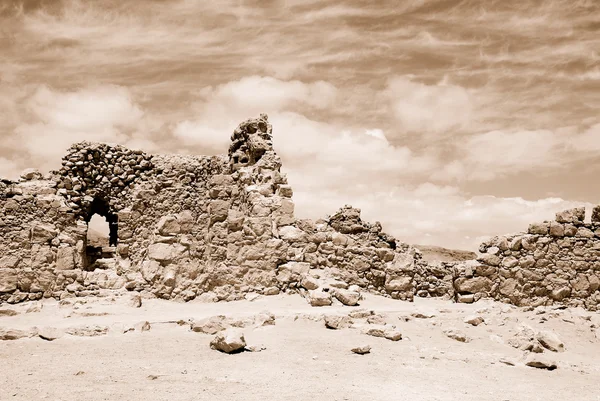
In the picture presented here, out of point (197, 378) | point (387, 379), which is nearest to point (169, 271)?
point (197, 378)

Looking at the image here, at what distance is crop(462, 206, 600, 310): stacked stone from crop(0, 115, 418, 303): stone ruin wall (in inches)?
84.1

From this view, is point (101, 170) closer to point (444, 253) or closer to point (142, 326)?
point (142, 326)

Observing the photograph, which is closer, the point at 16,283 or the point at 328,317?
the point at 328,317

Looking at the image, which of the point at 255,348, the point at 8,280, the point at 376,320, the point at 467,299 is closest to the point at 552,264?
the point at 467,299

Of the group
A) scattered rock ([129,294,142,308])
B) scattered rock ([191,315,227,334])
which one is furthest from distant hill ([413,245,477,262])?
scattered rock ([191,315,227,334])

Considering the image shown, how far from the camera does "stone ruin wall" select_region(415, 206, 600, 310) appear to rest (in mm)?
10594

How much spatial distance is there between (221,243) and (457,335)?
18.7 ft

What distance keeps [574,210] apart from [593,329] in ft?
8.95

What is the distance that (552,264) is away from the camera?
10.7 metres

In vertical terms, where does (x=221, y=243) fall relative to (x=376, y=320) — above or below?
above

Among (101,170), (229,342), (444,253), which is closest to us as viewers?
(229,342)

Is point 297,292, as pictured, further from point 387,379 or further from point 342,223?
point 387,379

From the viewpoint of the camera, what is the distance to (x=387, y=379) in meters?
5.93

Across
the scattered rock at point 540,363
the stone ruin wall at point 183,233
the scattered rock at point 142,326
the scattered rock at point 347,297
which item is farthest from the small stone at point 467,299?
the scattered rock at point 142,326
